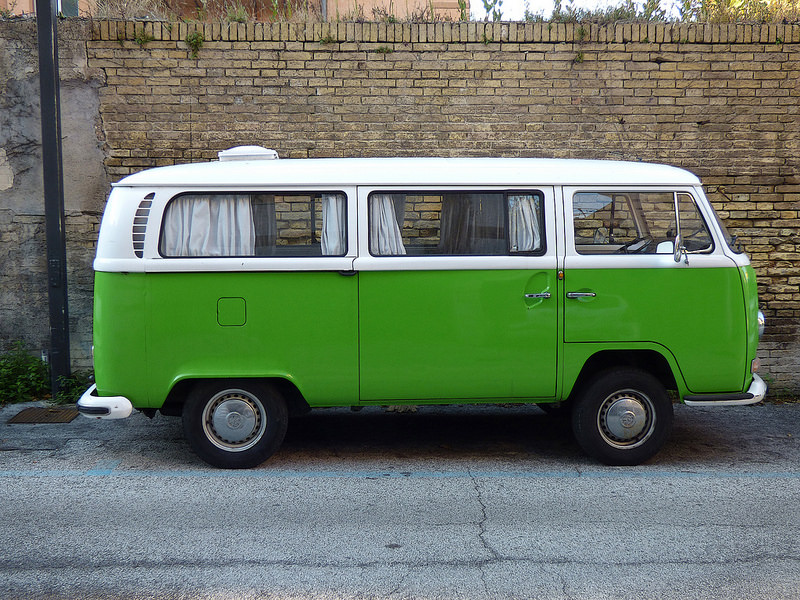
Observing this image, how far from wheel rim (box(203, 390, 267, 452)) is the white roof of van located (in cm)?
159

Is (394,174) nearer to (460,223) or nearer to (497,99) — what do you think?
(460,223)

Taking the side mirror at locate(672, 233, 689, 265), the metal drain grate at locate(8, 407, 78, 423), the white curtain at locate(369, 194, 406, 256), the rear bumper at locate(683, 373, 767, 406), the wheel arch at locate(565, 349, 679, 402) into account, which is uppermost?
the white curtain at locate(369, 194, 406, 256)

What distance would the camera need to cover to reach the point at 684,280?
5.69 metres

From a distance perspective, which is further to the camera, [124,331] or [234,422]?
[234,422]

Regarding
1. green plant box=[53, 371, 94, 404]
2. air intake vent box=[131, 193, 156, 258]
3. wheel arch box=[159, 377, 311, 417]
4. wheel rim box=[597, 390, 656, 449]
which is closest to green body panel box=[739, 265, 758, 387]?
wheel rim box=[597, 390, 656, 449]

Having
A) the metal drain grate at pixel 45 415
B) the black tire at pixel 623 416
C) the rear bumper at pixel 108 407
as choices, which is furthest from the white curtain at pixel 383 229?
the metal drain grate at pixel 45 415

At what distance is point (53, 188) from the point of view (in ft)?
25.9

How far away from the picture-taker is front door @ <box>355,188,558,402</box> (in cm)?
567

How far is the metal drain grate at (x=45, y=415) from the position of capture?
7.26 meters

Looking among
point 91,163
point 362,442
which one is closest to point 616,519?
point 362,442

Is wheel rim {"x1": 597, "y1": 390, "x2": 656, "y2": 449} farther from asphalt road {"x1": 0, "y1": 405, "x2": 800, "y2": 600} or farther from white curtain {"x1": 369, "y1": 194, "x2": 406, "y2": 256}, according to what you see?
white curtain {"x1": 369, "y1": 194, "x2": 406, "y2": 256}

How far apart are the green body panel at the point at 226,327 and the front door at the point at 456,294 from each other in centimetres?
26

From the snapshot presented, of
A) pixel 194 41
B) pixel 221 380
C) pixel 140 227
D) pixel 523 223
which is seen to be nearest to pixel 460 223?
pixel 523 223

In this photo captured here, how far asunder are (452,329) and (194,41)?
15.5ft
